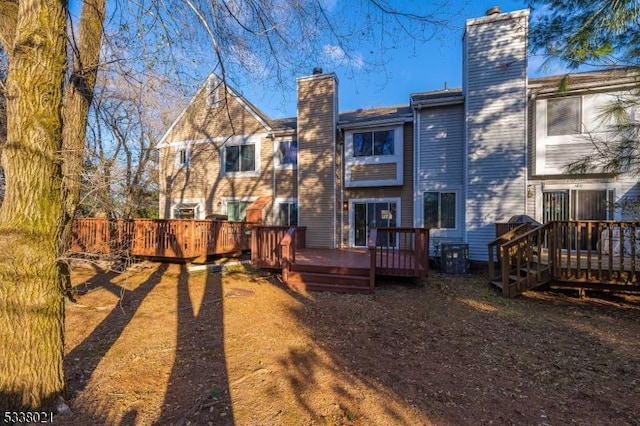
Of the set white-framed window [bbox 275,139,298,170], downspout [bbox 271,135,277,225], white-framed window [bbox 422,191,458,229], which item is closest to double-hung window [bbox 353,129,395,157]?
white-framed window [bbox 422,191,458,229]

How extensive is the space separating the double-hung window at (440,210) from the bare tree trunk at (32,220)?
10.1 metres

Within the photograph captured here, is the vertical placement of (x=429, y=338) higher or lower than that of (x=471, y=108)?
lower

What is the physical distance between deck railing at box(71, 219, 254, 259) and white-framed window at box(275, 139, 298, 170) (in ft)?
12.8

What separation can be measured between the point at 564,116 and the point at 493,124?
1957 mm

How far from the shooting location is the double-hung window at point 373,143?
37.9 feet

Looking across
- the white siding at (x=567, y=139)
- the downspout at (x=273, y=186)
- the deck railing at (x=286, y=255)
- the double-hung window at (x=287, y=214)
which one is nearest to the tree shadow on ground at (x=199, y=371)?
the deck railing at (x=286, y=255)

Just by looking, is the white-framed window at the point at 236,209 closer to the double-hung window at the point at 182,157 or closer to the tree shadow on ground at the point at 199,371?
the double-hung window at the point at 182,157

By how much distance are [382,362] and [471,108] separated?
9135 mm

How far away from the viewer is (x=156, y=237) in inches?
373

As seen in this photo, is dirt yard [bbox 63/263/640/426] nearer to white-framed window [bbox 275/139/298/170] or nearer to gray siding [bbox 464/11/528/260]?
gray siding [bbox 464/11/528/260]

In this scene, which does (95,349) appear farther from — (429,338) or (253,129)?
(253,129)

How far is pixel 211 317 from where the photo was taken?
5.46 metres

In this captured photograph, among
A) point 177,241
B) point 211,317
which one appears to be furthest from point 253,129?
point 211,317

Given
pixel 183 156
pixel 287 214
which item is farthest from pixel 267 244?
pixel 183 156
